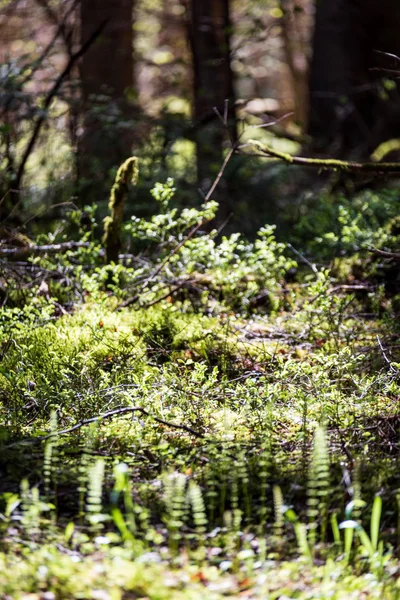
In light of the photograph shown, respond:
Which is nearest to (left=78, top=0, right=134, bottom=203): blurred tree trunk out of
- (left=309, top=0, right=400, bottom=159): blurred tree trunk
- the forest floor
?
the forest floor

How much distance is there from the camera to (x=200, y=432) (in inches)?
154

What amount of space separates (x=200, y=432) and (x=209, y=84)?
7.06 meters

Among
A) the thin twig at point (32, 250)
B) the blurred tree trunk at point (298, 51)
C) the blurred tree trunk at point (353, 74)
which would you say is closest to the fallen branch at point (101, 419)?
the thin twig at point (32, 250)

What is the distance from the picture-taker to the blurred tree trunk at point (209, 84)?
9227 millimetres

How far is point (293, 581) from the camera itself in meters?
2.70

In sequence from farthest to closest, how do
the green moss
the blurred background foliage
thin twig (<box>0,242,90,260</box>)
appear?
the blurred background foliage, the green moss, thin twig (<box>0,242,90,260</box>)

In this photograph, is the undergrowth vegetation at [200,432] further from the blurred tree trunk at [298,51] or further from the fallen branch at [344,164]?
the blurred tree trunk at [298,51]

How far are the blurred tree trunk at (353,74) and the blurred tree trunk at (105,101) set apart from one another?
3.81 m

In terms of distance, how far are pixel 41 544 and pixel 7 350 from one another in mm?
2370

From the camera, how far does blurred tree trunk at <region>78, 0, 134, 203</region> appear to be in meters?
8.74

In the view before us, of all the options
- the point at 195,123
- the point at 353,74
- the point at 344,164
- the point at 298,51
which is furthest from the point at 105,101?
the point at 298,51

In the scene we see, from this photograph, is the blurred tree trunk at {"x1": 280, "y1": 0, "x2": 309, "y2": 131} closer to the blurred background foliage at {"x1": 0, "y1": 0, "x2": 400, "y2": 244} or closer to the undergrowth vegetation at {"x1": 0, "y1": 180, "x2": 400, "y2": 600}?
the blurred background foliage at {"x1": 0, "y1": 0, "x2": 400, "y2": 244}

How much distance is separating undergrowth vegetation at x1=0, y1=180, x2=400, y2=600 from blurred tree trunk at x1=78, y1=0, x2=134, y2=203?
263 cm

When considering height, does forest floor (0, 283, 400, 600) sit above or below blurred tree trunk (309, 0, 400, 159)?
below
